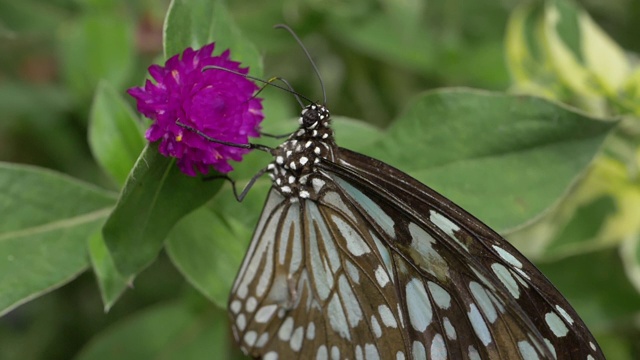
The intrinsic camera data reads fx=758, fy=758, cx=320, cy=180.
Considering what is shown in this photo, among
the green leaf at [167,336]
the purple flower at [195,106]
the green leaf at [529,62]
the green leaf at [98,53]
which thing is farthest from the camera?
the green leaf at [529,62]

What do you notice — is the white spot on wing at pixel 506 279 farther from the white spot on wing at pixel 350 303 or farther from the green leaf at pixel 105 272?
the green leaf at pixel 105 272

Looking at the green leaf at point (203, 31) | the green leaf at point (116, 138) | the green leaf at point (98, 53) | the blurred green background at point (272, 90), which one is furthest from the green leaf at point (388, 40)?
the green leaf at point (116, 138)

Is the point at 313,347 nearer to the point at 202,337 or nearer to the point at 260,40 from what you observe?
the point at 202,337

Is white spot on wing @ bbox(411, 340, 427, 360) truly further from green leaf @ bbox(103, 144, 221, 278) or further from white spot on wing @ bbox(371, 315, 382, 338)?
green leaf @ bbox(103, 144, 221, 278)

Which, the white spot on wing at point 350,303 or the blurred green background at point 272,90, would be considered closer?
the white spot on wing at point 350,303

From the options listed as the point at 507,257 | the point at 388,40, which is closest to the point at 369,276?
the point at 507,257

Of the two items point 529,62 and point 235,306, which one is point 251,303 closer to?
point 235,306

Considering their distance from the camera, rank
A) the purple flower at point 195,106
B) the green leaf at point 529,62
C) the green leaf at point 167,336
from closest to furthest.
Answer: the purple flower at point 195,106 → the green leaf at point 167,336 → the green leaf at point 529,62

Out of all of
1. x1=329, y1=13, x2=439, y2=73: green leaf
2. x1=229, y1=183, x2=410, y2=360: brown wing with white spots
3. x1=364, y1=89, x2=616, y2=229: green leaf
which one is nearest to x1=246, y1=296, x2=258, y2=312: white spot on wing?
x1=229, y1=183, x2=410, y2=360: brown wing with white spots
